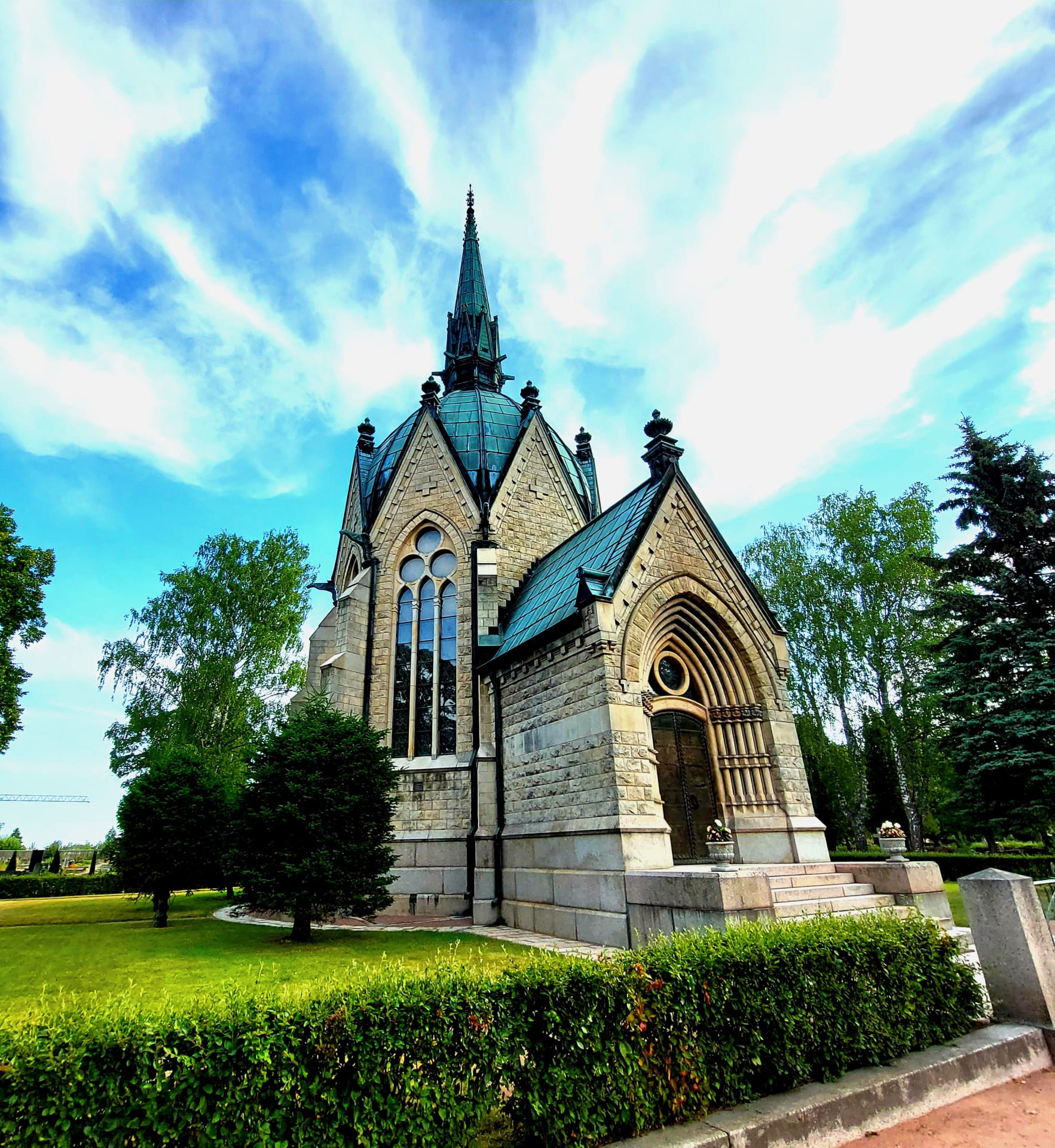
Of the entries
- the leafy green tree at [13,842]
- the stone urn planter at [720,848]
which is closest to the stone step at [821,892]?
the stone urn planter at [720,848]

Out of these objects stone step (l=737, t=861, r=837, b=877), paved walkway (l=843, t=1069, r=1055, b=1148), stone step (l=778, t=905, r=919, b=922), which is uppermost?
stone step (l=737, t=861, r=837, b=877)

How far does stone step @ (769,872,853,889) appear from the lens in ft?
31.9

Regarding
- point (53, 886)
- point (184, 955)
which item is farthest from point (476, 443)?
point (53, 886)

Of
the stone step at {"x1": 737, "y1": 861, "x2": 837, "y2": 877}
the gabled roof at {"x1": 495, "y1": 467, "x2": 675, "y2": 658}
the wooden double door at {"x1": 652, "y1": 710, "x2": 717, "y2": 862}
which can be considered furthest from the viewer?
the gabled roof at {"x1": 495, "y1": 467, "x2": 675, "y2": 658}

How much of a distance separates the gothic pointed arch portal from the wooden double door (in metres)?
0.01

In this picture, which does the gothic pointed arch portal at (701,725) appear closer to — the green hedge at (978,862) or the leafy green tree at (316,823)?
the leafy green tree at (316,823)

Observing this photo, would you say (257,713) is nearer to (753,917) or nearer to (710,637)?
(710,637)

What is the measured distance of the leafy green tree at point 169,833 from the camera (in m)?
12.9

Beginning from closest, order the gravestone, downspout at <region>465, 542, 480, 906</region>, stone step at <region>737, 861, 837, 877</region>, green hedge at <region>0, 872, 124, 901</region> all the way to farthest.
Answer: the gravestone
stone step at <region>737, 861, 837, 877</region>
downspout at <region>465, 542, 480, 906</region>
green hedge at <region>0, 872, 124, 901</region>

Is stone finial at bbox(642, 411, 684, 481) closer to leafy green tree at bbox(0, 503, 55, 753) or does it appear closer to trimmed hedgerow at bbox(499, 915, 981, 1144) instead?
trimmed hedgerow at bbox(499, 915, 981, 1144)

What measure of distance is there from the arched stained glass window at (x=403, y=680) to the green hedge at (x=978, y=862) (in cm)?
1272

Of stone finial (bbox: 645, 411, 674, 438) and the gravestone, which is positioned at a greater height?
stone finial (bbox: 645, 411, 674, 438)

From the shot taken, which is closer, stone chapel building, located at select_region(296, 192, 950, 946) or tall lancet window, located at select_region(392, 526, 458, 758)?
stone chapel building, located at select_region(296, 192, 950, 946)

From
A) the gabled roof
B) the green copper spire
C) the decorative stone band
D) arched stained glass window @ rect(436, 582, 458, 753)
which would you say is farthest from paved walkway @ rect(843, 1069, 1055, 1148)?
the green copper spire
